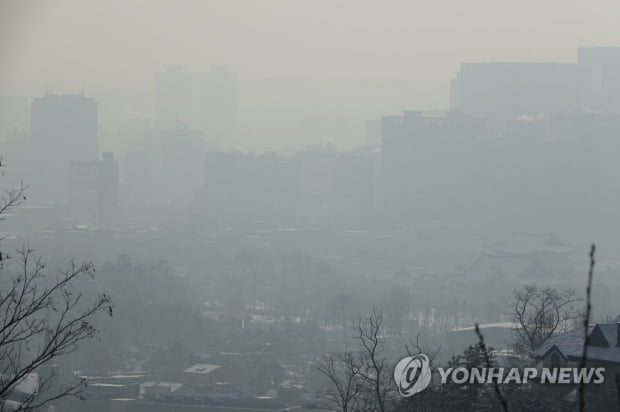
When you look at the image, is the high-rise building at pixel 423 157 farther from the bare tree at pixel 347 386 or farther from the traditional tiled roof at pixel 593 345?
the traditional tiled roof at pixel 593 345

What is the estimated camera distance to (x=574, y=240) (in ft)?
116

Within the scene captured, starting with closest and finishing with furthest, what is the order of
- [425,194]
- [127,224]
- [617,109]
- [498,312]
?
[498,312], [127,224], [425,194], [617,109]

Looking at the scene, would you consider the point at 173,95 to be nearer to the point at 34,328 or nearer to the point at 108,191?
the point at 108,191

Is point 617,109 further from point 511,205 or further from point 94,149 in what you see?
point 94,149

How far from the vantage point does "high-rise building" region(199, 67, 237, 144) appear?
64375 mm

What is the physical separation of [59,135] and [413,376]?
4351cm

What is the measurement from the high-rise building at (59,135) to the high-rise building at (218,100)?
527 inches

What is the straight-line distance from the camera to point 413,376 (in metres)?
7.35

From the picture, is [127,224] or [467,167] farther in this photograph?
[467,167]

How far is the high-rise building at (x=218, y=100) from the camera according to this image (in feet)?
211

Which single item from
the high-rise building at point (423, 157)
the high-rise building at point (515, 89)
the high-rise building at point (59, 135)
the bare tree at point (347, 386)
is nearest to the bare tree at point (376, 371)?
the bare tree at point (347, 386)

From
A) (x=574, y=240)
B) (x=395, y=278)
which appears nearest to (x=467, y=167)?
(x=574, y=240)

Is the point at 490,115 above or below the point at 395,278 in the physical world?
above

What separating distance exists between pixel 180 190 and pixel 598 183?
17.0m
